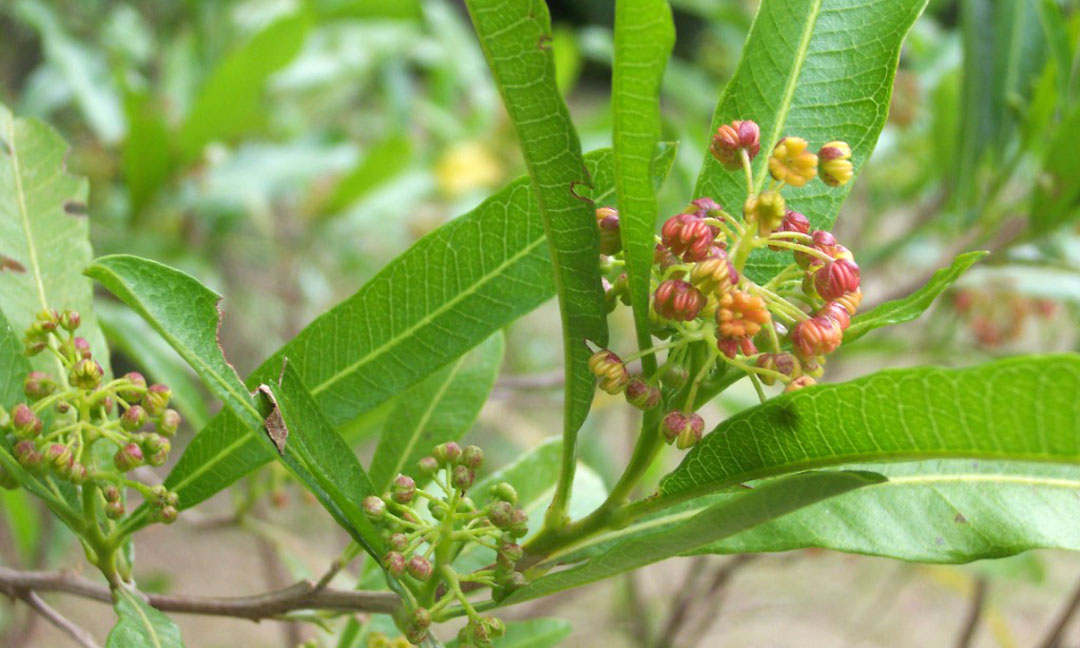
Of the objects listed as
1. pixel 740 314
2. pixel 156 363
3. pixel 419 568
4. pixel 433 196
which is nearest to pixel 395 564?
pixel 419 568

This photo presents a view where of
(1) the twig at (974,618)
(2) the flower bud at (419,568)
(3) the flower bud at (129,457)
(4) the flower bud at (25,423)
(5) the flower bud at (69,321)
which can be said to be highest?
(5) the flower bud at (69,321)

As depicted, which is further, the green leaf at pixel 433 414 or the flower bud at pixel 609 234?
the green leaf at pixel 433 414

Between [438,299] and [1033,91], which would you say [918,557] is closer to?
[438,299]

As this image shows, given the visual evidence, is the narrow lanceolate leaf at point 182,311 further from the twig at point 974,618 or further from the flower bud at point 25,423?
the twig at point 974,618

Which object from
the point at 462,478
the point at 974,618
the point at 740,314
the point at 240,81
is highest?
the point at 240,81

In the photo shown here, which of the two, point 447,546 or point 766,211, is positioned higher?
point 766,211

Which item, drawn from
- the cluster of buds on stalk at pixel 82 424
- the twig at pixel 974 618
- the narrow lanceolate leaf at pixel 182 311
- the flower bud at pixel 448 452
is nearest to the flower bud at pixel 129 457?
the cluster of buds on stalk at pixel 82 424

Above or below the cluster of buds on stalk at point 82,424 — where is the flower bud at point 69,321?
above

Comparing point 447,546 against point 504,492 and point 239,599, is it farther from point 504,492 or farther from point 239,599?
point 239,599
